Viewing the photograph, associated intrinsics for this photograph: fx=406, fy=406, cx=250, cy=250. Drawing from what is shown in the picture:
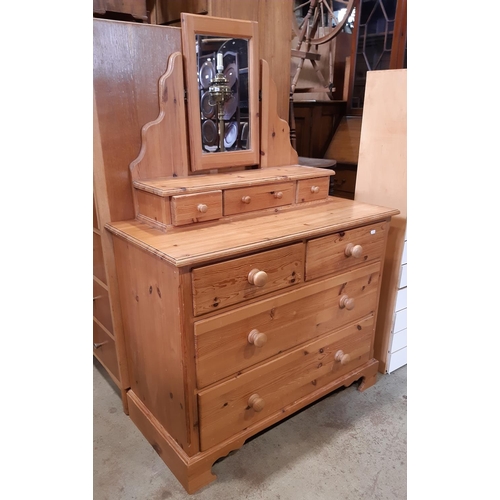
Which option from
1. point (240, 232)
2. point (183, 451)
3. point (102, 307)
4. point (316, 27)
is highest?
point (316, 27)

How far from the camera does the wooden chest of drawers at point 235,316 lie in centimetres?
124

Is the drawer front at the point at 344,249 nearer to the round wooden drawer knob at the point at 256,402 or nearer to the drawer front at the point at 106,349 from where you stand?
the round wooden drawer knob at the point at 256,402

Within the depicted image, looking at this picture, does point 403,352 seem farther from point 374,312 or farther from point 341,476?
point 341,476

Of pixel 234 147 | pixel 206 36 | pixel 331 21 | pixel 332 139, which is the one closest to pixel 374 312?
pixel 234 147

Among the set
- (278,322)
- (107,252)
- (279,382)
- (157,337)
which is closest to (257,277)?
(278,322)

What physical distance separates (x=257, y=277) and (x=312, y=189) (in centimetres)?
63

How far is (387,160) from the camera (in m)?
1.84

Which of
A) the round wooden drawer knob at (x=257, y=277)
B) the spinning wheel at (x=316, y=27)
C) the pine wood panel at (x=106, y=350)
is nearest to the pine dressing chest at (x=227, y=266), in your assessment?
the round wooden drawer knob at (x=257, y=277)

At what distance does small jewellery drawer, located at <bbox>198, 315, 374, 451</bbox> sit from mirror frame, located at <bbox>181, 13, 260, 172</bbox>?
80 centimetres

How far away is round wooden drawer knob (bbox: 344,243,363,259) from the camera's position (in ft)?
5.13

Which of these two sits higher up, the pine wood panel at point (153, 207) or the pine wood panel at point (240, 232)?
the pine wood panel at point (153, 207)

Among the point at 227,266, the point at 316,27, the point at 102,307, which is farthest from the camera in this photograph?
the point at 316,27

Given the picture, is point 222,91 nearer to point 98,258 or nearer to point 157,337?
point 98,258

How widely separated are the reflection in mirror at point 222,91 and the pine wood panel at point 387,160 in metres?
0.61
